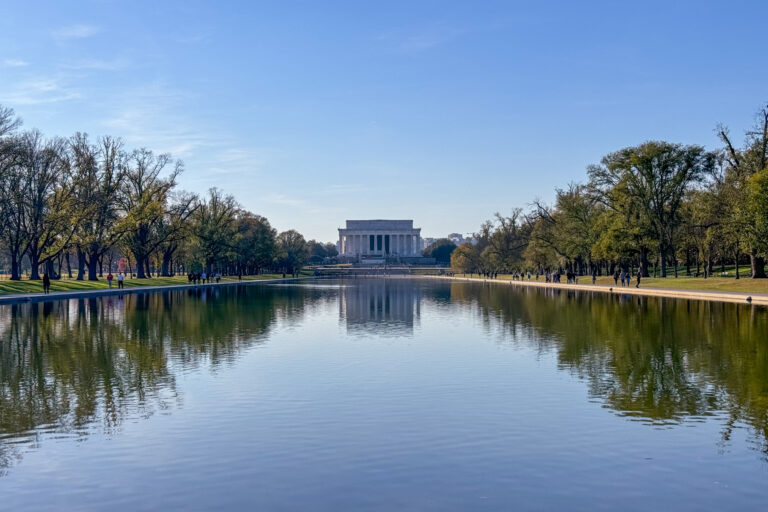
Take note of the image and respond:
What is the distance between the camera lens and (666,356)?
19.0m

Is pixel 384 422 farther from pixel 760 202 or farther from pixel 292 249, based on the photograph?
pixel 292 249

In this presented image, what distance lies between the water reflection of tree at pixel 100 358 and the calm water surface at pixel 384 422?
0.08 m

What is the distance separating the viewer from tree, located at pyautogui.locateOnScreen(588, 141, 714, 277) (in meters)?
67.6

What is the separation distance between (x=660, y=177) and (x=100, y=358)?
60.6 meters

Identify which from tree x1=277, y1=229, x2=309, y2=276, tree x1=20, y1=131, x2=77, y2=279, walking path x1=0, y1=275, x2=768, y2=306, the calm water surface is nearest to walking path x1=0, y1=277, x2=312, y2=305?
walking path x1=0, y1=275, x2=768, y2=306

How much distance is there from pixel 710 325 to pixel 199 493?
24050mm

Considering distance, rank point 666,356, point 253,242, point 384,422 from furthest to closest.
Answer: point 253,242 → point 666,356 → point 384,422

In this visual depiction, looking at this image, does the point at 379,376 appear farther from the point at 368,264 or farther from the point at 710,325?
the point at 368,264

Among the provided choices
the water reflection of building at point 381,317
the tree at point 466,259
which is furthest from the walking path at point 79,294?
the tree at point 466,259

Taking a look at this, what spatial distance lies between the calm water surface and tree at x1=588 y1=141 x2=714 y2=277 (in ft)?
157

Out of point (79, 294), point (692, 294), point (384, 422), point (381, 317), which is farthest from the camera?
point (79, 294)

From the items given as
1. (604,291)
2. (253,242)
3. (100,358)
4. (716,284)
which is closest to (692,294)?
(716,284)

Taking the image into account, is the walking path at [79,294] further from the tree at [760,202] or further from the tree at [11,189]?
the tree at [760,202]

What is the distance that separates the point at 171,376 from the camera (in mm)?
15977
